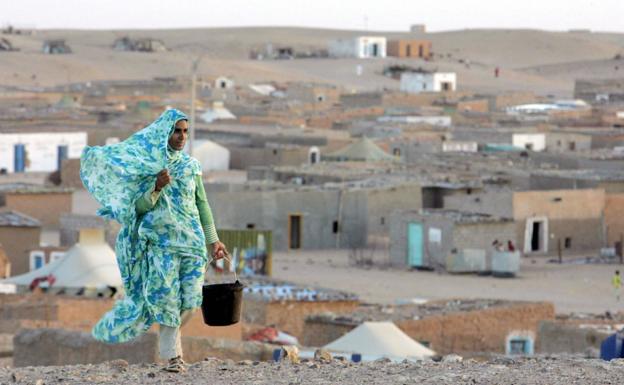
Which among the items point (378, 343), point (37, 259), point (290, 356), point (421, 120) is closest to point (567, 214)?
point (37, 259)

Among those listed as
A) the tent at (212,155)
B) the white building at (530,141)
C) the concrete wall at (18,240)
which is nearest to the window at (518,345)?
the concrete wall at (18,240)

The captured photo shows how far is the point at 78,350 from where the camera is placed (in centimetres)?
1174

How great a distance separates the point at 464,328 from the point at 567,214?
428 inches

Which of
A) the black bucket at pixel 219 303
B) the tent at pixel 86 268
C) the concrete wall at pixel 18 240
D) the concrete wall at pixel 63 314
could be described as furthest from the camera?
the concrete wall at pixel 18 240

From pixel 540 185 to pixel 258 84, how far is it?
44.1m

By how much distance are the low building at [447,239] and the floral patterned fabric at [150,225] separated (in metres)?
17.9

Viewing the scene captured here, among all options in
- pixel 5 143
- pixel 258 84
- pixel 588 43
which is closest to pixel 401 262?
pixel 5 143

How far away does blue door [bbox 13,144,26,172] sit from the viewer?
40656 mm

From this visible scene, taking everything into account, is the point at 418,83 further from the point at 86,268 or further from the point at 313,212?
the point at 86,268

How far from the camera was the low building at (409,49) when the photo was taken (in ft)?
308

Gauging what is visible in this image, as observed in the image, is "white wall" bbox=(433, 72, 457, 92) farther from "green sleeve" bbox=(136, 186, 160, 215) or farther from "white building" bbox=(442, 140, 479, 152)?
"green sleeve" bbox=(136, 186, 160, 215)

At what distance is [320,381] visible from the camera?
22.9 ft

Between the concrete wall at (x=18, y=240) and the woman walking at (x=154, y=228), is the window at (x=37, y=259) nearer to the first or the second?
the concrete wall at (x=18, y=240)

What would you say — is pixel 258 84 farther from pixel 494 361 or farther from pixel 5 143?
pixel 494 361
